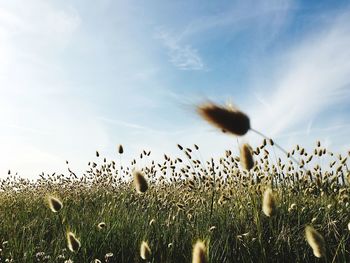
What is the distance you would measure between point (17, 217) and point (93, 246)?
117 inches

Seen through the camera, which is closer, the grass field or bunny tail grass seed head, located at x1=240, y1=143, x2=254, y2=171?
bunny tail grass seed head, located at x1=240, y1=143, x2=254, y2=171

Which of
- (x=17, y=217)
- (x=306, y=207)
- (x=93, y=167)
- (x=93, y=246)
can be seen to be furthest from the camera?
(x=93, y=167)

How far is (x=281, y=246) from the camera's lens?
458 cm

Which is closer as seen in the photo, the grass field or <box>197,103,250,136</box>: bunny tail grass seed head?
<box>197,103,250,136</box>: bunny tail grass seed head

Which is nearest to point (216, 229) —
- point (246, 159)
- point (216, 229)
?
point (216, 229)

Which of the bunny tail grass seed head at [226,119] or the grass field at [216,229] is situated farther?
the grass field at [216,229]

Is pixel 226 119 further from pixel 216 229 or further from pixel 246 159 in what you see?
pixel 216 229

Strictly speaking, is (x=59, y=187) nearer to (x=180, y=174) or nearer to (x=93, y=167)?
(x=93, y=167)

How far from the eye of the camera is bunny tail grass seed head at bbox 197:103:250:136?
8.73 ft

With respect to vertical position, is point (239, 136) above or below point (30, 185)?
below

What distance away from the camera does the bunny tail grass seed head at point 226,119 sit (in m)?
2.66

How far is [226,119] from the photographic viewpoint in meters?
2.68

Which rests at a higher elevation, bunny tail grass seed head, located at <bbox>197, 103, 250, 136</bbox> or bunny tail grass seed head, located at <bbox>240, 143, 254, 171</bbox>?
bunny tail grass seed head, located at <bbox>197, 103, 250, 136</bbox>

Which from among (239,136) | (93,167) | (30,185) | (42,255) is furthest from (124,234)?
(30,185)
